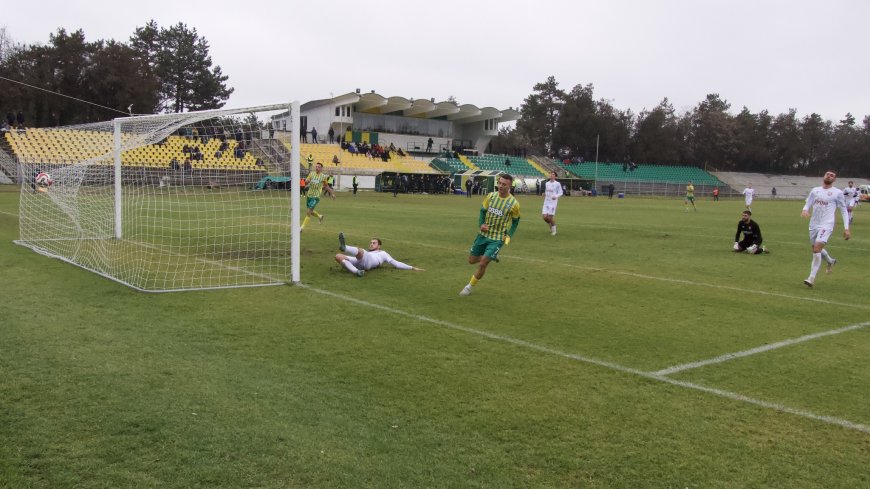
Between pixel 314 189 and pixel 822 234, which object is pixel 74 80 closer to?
pixel 314 189

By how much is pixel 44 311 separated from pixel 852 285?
13232mm

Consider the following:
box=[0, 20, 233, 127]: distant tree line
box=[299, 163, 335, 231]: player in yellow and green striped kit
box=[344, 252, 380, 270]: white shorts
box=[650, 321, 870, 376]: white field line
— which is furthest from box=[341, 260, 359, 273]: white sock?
box=[0, 20, 233, 127]: distant tree line

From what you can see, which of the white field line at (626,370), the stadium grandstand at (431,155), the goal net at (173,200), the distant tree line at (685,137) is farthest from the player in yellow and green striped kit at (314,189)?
the distant tree line at (685,137)

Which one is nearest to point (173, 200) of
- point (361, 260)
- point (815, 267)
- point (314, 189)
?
point (314, 189)

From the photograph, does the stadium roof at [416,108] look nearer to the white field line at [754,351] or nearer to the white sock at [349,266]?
the white sock at [349,266]

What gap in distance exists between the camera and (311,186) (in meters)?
20.1

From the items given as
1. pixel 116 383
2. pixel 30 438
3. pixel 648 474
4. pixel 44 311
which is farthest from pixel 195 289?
pixel 648 474

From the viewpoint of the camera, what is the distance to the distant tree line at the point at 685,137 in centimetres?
9081

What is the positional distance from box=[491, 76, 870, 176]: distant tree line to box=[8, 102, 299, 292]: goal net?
75.1m

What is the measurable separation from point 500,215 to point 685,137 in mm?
93913

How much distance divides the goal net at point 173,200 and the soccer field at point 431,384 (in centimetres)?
137

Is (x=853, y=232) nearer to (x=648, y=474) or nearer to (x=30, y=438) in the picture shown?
(x=648, y=474)

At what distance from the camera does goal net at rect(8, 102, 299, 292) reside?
11.3 metres

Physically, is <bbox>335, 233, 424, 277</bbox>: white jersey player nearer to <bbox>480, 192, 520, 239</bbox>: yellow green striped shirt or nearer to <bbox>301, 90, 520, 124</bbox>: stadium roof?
<bbox>480, 192, 520, 239</bbox>: yellow green striped shirt
